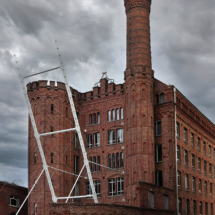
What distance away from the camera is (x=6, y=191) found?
52531 mm

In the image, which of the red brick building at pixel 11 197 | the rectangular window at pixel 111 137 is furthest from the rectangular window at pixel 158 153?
the red brick building at pixel 11 197

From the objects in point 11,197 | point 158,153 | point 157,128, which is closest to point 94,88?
point 157,128

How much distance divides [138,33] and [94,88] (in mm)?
9739

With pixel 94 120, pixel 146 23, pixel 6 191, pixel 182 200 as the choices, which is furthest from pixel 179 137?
pixel 6 191

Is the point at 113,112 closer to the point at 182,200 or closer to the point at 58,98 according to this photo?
the point at 58,98

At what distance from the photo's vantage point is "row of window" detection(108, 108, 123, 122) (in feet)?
177

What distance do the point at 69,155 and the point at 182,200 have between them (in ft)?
49.9

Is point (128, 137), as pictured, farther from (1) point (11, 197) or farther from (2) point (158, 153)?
(1) point (11, 197)

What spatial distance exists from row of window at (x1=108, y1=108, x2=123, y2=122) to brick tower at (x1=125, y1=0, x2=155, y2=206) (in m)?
2.64

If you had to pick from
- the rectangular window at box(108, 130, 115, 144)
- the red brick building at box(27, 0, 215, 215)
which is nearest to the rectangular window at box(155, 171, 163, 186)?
the red brick building at box(27, 0, 215, 215)

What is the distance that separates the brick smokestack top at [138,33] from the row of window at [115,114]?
594 centimetres

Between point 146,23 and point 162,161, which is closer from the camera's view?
point 162,161

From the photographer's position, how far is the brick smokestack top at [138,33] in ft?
171

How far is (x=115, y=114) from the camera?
54.4 metres
